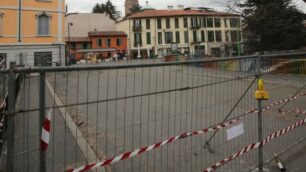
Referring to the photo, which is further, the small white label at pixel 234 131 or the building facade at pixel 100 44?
the building facade at pixel 100 44

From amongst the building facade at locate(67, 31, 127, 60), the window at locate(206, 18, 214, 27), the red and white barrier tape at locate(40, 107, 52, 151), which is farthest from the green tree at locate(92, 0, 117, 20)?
the red and white barrier tape at locate(40, 107, 52, 151)

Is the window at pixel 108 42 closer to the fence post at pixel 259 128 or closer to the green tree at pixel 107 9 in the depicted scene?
the green tree at pixel 107 9

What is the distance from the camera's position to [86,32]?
70188 mm

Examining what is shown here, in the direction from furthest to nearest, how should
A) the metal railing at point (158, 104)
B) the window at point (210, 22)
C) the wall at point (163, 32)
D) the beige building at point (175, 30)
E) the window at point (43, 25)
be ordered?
the window at point (210, 22)
the wall at point (163, 32)
the beige building at point (175, 30)
the window at point (43, 25)
the metal railing at point (158, 104)

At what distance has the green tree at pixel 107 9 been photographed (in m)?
91.1

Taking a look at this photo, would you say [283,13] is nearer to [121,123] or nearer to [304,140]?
[304,140]

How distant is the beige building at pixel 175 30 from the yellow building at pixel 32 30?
37.9 m

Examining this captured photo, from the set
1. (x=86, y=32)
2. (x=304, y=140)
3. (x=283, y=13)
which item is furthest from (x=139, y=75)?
(x=86, y=32)

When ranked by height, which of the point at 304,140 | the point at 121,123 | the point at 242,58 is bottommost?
the point at 304,140

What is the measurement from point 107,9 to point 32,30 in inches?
2583

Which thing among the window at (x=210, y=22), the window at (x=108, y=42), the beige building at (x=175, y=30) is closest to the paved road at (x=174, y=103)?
the window at (x=108, y=42)

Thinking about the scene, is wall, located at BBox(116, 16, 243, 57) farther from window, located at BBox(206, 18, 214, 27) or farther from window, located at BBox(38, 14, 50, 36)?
window, located at BBox(38, 14, 50, 36)

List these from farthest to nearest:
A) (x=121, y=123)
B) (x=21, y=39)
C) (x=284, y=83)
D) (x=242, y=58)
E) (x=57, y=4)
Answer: (x=57, y=4)
(x=21, y=39)
(x=121, y=123)
(x=284, y=83)
(x=242, y=58)

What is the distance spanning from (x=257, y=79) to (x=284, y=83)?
1.34 metres
